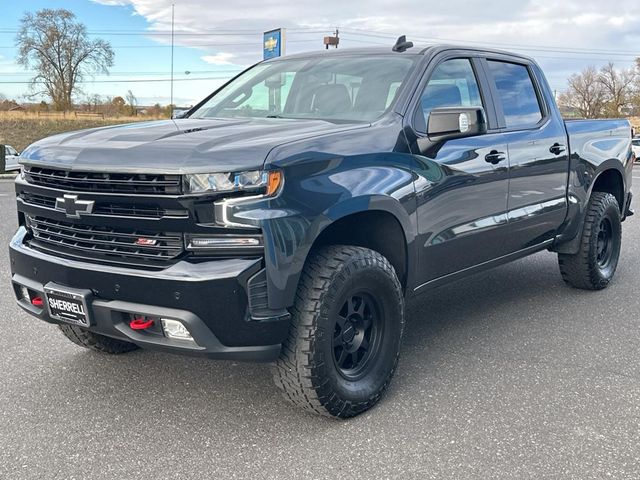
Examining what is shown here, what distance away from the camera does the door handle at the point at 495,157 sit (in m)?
4.11

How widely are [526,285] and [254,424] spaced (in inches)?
140

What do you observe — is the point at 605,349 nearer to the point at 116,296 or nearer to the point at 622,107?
the point at 116,296

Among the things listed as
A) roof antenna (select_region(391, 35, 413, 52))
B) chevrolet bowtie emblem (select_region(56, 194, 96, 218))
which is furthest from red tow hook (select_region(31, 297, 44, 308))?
roof antenna (select_region(391, 35, 413, 52))

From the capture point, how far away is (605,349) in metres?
4.28

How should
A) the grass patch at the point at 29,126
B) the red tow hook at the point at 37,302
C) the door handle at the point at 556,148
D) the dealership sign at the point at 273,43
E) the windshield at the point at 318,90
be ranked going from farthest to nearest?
the grass patch at the point at 29,126, the dealership sign at the point at 273,43, the door handle at the point at 556,148, the windshield at the point at 318,90, the red tow hook at the point at 37,302

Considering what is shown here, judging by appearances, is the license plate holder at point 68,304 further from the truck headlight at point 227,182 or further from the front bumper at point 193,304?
the truck headlight at point 227,182

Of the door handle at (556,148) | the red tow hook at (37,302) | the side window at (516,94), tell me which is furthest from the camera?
the door handle at (556,148)

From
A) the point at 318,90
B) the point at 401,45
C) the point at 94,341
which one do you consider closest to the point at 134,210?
the point at 94,341

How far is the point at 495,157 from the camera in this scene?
4.17m

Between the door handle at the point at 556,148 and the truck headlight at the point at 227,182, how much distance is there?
281cm

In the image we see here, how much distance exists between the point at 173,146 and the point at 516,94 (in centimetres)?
283

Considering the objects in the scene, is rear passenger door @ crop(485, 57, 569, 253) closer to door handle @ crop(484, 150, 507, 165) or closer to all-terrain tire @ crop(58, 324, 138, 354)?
door handle @ crop(484, 150, 507, 165)

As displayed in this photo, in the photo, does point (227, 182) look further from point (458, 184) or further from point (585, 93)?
point (585, 93)

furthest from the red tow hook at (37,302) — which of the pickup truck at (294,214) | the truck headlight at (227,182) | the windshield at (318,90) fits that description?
the windshield at (318,90)
